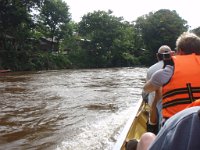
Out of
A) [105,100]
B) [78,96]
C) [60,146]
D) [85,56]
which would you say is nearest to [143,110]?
[60,146]

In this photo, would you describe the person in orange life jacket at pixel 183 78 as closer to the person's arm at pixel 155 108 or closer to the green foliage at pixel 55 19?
the person's arm at pixel 155 108

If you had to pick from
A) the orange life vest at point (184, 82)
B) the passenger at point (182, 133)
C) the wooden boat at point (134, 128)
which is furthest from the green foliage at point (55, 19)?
the passenger at point (182, 133)

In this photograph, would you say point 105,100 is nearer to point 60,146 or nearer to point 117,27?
point 60,146

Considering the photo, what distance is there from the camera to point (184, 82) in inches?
101

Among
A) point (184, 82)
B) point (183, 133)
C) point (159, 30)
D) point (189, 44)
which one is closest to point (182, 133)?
point (183, 133)

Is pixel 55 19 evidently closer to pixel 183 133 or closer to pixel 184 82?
pixel 184 82

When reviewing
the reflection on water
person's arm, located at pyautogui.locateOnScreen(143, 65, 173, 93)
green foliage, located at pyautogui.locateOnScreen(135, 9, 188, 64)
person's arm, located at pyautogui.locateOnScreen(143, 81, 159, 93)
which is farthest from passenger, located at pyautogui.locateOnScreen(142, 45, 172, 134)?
green foliage, located at pyautogui.locateOnScreen(135, 9, 188, 64)

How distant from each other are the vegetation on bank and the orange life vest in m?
29.2

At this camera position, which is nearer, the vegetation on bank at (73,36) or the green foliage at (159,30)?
the vegetation on bank at (73,36)

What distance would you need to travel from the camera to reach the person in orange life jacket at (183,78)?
8.39 ft

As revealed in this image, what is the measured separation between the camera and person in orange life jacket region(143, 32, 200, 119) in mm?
2559

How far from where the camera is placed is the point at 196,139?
37.2 inches

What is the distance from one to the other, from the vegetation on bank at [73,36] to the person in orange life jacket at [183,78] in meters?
29.1

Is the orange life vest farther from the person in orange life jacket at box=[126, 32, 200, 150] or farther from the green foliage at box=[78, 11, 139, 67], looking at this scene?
the green foliage at box=[78, 11, 139, 67]
